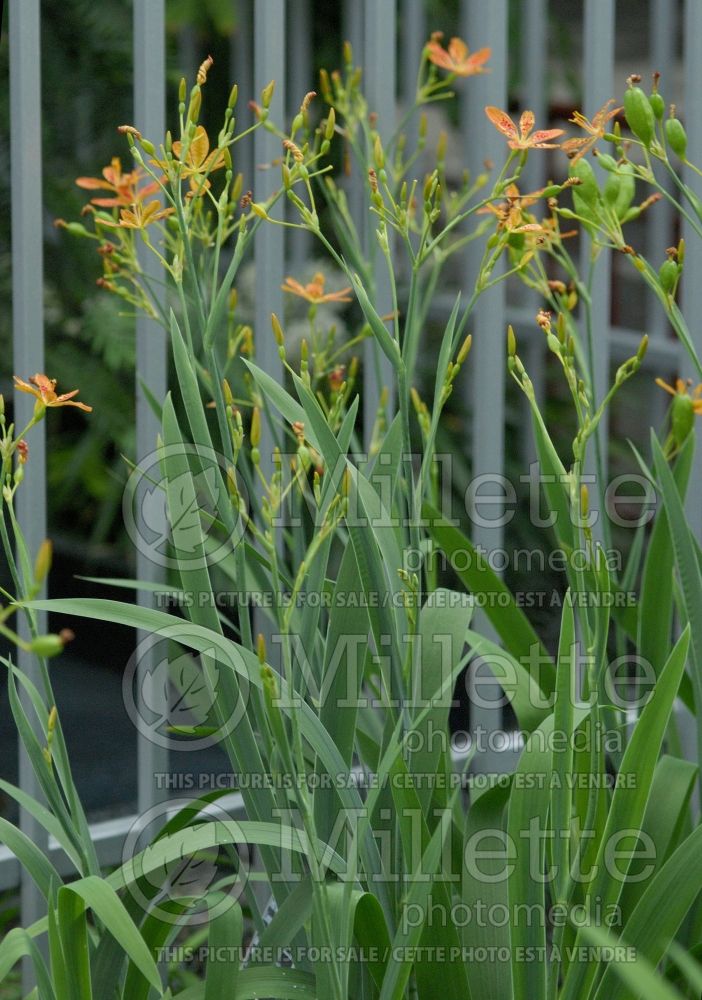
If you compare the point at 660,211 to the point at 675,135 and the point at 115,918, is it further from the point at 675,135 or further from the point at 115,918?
the point at 115,918

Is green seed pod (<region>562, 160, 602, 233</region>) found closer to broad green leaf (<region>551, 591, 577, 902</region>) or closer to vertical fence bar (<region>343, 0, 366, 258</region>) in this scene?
broad green leaf (<region>551, 591, 577, 902</region>)

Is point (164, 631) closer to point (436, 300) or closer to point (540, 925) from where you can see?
point (540, 925)

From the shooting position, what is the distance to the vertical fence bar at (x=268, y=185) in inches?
43.1

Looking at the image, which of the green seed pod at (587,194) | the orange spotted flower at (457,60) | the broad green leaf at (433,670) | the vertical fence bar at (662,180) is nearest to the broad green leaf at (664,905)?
the broad green leaf at (433,670)

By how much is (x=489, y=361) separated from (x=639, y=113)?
51 centimetres

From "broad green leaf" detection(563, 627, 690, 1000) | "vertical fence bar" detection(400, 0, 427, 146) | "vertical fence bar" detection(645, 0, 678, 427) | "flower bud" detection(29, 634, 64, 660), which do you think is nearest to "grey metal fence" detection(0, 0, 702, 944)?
"broad green leaf" detection(563, 627, 690, 1000)

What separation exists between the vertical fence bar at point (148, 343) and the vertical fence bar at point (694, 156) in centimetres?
60

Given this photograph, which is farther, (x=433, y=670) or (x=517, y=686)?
(x=517, y=686)

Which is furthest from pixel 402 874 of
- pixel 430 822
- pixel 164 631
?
pixel 164 631

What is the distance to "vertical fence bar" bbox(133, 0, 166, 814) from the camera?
1.03 metres

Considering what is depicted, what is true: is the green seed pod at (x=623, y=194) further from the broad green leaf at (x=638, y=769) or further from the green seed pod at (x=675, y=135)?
the broad green leaf at (x=638, y=769)

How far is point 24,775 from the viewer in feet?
3.42

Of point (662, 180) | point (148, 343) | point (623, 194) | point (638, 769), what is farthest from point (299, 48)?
point (638, 769)

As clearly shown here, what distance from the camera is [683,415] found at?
82 centimetres
